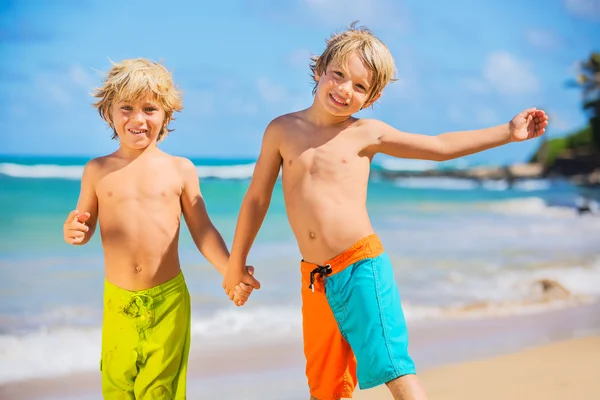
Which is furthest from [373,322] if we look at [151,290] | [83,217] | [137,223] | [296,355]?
[296,355]

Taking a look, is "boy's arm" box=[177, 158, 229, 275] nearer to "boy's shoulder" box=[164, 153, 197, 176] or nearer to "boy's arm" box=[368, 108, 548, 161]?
"boy's shoulder" box=[164, 153, 197, 176]

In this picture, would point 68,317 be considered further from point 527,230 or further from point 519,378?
point 527,230

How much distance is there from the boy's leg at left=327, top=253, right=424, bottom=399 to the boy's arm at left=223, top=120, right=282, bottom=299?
0.31 metres

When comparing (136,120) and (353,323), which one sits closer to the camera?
(353,323)

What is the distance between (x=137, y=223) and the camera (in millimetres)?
2545

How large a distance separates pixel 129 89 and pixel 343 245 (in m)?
0.83

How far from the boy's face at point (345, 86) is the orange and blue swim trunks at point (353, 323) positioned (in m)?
0.42

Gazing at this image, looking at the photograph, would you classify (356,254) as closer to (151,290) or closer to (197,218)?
(197,218)

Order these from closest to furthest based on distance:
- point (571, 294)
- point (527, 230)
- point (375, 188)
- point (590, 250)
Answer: point (571, 294)
point (590, 250)
point (527, 230)
point (375, 188)

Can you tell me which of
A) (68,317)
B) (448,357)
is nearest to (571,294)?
(448,357)

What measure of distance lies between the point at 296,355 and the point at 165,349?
6.28 ft

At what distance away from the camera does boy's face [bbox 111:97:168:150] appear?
2.54m

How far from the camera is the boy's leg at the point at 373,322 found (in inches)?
92.0

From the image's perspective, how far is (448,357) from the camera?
4.21m
